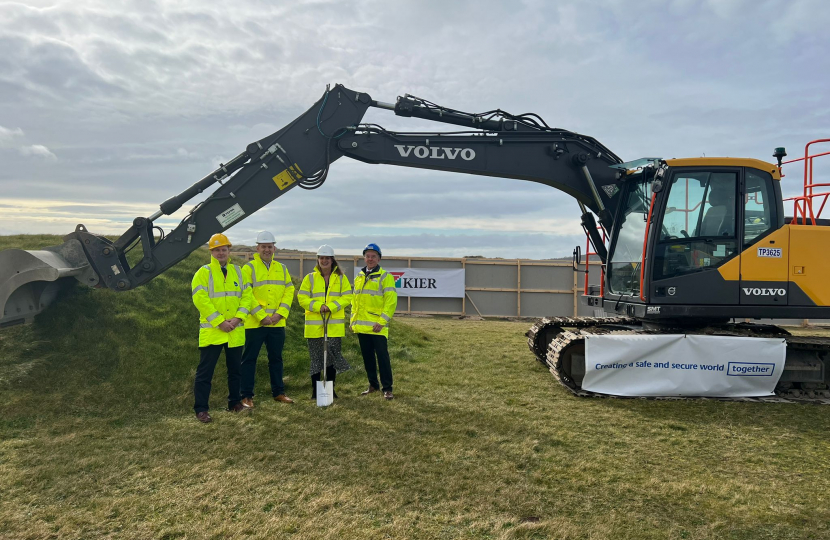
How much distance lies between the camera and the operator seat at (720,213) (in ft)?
23.0

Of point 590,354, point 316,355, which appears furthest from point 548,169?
point 316,355

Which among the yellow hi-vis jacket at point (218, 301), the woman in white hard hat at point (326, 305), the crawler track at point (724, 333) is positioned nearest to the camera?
the yellow hi-vis jacket at point (218, 301)

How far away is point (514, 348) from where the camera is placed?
11.2 m

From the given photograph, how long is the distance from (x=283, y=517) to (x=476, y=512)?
1.37 m

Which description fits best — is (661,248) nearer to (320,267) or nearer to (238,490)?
(320,267)

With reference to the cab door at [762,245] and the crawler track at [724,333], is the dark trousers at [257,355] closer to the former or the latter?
the crawler track at [724,333]

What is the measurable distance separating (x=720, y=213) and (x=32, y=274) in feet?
29.6

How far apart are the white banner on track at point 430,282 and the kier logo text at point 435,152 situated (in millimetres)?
11341

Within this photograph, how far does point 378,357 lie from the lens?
682 cm

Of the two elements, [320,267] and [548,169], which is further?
[548,169]

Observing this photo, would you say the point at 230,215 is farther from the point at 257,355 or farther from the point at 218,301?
the point at 257,355

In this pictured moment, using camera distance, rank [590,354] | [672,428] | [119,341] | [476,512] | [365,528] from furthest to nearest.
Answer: [119,341] < [590,354] < [672,428] < [476,512] < [365,528]

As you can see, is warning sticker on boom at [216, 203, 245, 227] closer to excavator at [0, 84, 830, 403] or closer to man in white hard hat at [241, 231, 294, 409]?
excavator at [0, 84, 830, 403]

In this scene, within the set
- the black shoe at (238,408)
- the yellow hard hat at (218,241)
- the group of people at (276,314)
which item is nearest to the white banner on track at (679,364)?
the group of people at (276,314)
